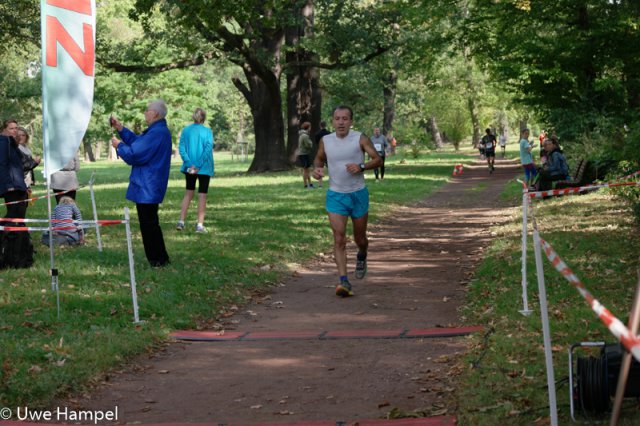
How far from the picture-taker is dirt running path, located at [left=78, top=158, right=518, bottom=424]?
6336 mm

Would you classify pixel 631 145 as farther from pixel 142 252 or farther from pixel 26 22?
pixel 26 22

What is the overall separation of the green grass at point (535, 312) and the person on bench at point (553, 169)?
19.2ft

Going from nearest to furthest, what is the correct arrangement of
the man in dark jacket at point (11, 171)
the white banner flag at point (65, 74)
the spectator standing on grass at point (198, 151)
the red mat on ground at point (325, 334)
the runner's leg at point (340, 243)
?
the red mat on ground at point (325, 334) < the white banner flag at point (65, 74) < the runner's leg at point (340, 243) < the man in dark jacket at point (11, 171) < the spectator standing on grass at point (198, 151)

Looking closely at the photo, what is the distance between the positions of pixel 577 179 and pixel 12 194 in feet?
47.5

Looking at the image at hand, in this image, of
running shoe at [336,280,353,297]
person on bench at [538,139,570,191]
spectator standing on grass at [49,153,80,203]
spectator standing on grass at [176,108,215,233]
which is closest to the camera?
running shoe at [336,280,353,297]

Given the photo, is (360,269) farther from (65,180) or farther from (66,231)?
(65,180)

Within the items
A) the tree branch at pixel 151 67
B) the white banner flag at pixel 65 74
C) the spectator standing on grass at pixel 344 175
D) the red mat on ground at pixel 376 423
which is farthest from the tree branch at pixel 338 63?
the red mat on ground at pixel 376 423

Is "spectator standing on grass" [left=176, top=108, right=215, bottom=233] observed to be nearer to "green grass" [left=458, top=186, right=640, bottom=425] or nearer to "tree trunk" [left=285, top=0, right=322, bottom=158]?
"green grass" [left=458, top=186, right=640, bottom=425]

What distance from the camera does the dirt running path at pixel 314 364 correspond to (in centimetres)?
634

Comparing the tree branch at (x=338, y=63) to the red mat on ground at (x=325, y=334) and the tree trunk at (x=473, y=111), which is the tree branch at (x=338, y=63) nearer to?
the red mat on ground at (x=325, y=334)

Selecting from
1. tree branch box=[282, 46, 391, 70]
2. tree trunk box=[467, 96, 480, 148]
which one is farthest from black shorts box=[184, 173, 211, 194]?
tree trunk box=[467, 96, 480, 148]

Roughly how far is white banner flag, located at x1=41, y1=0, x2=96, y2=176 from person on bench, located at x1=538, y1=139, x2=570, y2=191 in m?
14.9

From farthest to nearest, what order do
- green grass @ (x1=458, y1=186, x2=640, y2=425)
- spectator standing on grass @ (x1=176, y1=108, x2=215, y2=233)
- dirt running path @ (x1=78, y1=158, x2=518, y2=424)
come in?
1. spectator standing on grass @ (x1=176, y1=108, x2=215, y2=233)
2. dirt running path @ (x1=78, y1=158, x2=518, y2=424)
3. green grass @ (x1=458, y1=186, x2=640, y2=425)

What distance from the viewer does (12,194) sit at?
1192 cm
